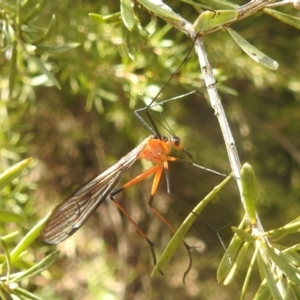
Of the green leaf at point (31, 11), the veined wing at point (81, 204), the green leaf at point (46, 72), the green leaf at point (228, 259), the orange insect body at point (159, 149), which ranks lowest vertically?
the veined wing at point (81, 204)

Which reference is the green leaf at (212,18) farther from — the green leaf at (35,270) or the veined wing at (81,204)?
the veined wing at (81,204)

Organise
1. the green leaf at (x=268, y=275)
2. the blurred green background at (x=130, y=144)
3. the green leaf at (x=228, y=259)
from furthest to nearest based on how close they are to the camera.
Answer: the blurred green background at (x=130, y=144) → the green leaf at (x=228, y=259) → the green leaf at (x=268, y=275)

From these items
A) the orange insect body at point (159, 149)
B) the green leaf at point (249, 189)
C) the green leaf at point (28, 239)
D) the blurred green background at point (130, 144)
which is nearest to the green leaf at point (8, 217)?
the green leaf at point (28, 239)

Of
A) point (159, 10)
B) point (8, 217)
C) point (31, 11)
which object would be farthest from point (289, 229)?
point (31, 11)

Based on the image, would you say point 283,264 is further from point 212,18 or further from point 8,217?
point 8,217

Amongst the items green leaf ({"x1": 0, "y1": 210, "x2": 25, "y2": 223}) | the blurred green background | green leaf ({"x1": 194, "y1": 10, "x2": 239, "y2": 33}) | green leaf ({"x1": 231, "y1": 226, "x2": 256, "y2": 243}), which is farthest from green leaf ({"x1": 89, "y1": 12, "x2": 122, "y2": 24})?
the blurred green background

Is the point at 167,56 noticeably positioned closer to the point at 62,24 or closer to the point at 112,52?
the point at 112,52

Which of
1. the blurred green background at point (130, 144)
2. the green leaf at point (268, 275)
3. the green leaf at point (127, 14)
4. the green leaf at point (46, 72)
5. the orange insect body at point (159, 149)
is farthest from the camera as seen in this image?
the blurred green background at point (130, 144)

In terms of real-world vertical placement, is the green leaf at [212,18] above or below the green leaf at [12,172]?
above
